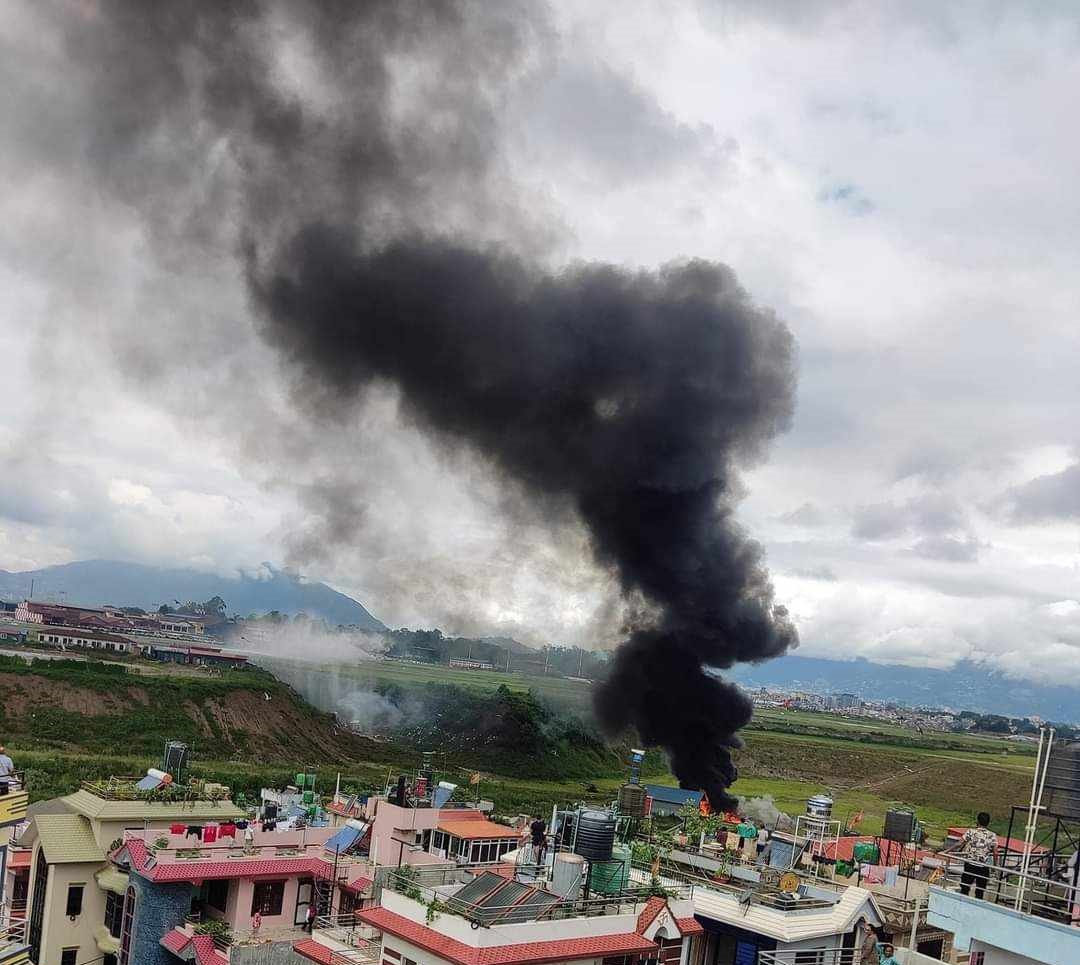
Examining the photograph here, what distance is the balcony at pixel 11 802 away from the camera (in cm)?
1641

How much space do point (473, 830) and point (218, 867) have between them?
269 inches

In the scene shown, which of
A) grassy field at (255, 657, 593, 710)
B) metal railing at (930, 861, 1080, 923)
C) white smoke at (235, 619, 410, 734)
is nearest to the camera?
metal railing at (930, 861, 1080, 923)

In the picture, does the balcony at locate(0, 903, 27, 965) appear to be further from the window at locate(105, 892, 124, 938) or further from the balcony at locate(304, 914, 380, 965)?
the window at locate(105, 892, 124, 938)

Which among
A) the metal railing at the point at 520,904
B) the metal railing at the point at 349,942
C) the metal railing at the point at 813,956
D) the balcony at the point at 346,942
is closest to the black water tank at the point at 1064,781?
the metal railing at the point at 520,904

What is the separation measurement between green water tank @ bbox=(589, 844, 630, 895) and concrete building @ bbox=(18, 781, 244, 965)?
45.8 ft

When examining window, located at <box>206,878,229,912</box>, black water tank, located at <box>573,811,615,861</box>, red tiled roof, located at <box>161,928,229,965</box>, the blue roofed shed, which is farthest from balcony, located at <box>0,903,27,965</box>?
the blue roofed shed

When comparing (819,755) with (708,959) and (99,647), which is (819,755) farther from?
(708,959)

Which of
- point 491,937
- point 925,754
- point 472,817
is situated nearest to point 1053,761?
point 491,937

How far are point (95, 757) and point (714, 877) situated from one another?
56.9m

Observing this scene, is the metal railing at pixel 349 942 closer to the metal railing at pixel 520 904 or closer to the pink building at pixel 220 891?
the metal railing at pixel 520 904

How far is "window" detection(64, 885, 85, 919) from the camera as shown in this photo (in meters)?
26.7

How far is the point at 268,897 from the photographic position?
26.3 m

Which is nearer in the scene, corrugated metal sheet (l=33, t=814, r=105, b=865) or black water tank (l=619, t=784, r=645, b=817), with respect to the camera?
corrugated metal sheet (l=33, t=814, r=105, b=865)

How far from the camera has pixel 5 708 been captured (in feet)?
257
